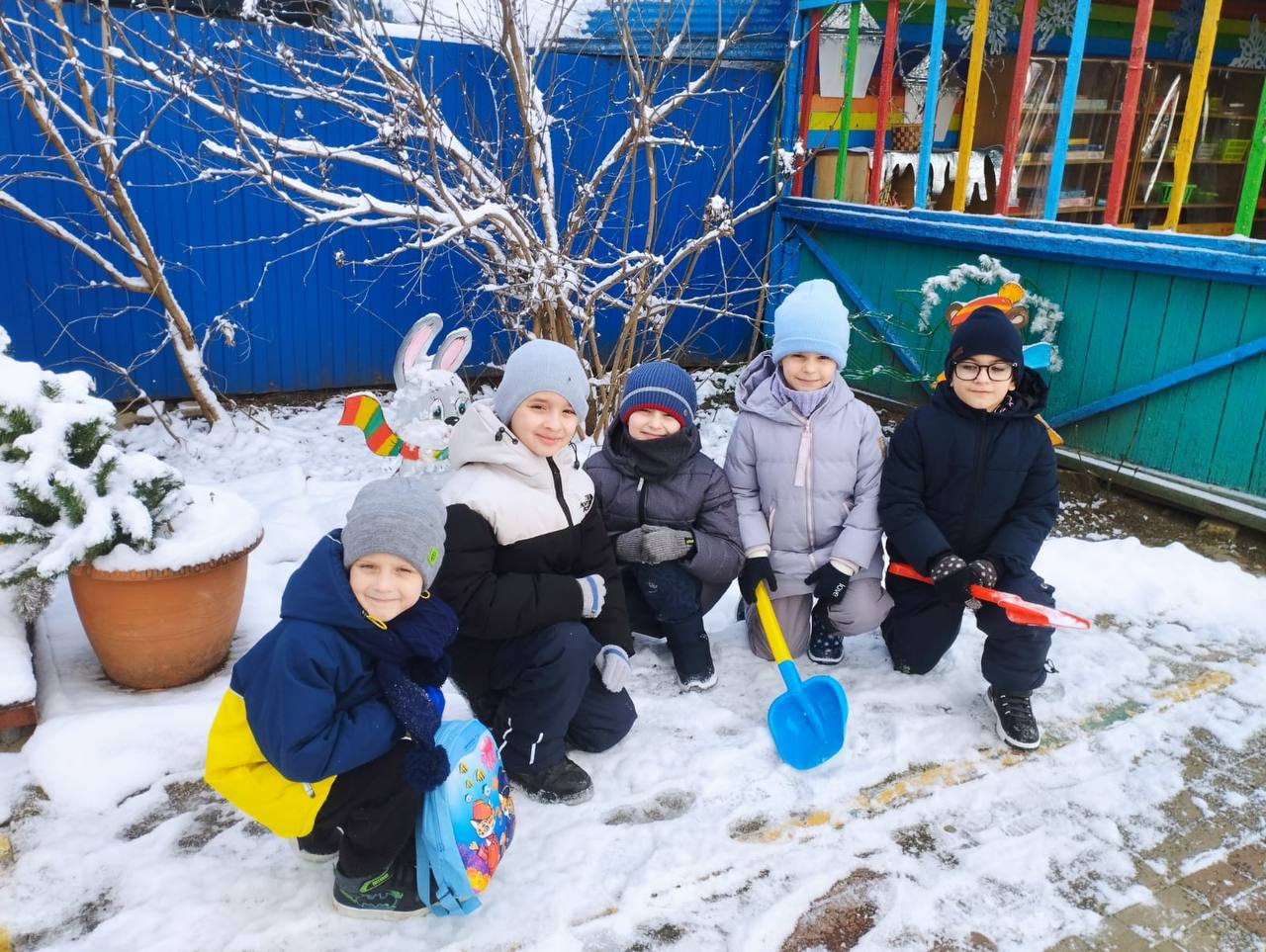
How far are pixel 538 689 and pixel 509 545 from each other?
0.38 metres

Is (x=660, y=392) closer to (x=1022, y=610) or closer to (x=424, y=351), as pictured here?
(x=424, y=351)

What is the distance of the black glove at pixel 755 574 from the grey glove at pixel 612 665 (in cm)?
62

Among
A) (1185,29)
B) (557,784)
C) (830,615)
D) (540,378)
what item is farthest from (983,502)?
(1185,29)

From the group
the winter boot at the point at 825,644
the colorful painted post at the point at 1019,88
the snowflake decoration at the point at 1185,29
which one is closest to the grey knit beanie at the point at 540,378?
the winter boot at the point at 825,644

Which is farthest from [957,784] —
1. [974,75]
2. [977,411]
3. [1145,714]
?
[974,75]

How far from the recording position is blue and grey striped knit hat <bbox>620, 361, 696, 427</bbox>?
2916 millimetres

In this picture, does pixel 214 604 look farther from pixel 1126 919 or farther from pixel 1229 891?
pixel 1229 891

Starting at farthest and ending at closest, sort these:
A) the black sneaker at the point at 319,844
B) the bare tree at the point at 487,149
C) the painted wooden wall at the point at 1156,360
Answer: the painted wooden wall at the point at 1156,360
the bare tree at the point at 487,149
the black sneaker at the point at 319,844

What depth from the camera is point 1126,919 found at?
219cm

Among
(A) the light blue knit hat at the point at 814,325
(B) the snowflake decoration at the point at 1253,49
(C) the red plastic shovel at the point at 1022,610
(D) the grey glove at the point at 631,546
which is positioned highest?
(B) the snowflake decoration at the point at 1253,49

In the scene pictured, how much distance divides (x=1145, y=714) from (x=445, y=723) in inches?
87.2

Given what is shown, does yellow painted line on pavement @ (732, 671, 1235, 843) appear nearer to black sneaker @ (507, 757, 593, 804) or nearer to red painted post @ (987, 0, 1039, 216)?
black sneaker @ (507, 757, 593, 804)

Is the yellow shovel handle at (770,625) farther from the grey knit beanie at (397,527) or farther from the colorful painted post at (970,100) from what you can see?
the colorful painted post at (970,100)

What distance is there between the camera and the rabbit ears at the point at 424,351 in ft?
10.5
